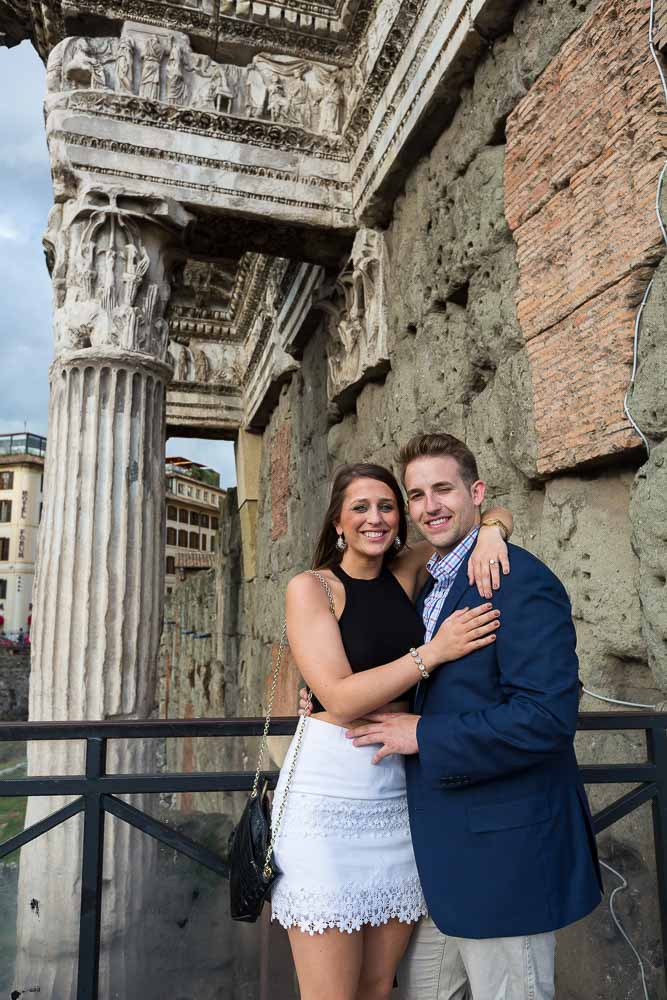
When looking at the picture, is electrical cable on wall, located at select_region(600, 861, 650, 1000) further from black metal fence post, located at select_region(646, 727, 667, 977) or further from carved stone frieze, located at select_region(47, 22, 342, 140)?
carved stone frieze, located at select_region(47, 22, 342, 140)

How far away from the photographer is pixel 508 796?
1271mm

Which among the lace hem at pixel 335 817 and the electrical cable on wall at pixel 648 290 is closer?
the lace hem at pixel 335 817

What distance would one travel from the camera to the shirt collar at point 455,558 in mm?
1500

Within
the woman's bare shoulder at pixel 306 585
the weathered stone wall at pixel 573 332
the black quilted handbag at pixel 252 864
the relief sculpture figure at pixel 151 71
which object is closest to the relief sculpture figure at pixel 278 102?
the relief sculpture figure at pixel 151 71

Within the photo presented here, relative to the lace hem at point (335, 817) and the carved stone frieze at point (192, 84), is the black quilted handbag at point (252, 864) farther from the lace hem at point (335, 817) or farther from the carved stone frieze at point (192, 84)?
the carved stone frieze at point (192, 84)

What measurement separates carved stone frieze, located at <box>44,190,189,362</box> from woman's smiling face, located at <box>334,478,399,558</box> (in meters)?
3.04

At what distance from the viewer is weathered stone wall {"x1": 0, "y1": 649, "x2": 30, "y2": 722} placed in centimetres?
2708

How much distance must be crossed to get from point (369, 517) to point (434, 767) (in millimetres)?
572

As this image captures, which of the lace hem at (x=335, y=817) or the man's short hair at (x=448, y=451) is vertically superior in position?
the man's short hair at (x=448, y=451)

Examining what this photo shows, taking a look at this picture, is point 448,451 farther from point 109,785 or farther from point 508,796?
point 109,785

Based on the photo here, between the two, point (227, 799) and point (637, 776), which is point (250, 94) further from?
point (227, 799)

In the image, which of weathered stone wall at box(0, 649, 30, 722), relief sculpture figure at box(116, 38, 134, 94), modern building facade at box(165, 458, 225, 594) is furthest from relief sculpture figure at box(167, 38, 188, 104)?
modern building facade at box(165, 458, 225, 594)

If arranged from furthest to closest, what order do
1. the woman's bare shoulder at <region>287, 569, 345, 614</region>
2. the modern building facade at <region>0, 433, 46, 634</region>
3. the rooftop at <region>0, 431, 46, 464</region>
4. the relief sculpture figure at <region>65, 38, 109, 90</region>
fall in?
the rooftop at <region>0, 431, 46, 464</region> → the modern building facade at <region>0, 433, 46, 634</region> → the relief sculpture figure at <region>65, 38, 109, 90</region> → the woman's bare shoulder at <region>287, 569, 345, 614</region>

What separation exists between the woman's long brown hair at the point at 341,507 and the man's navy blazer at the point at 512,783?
434 mm
